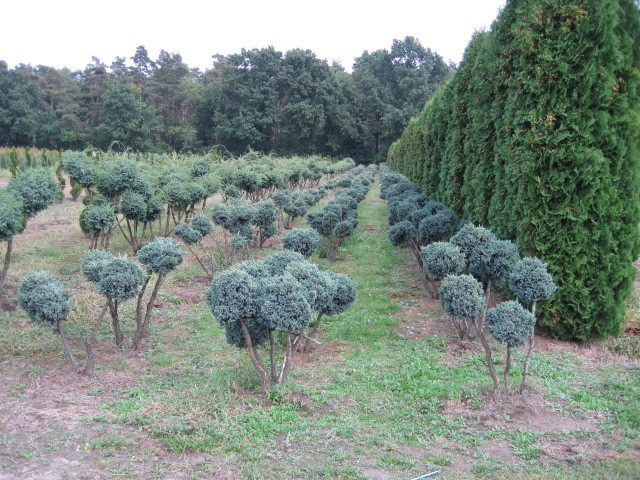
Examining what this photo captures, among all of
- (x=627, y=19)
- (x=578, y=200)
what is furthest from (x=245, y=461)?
(x=627, y=19)

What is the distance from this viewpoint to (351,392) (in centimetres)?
434

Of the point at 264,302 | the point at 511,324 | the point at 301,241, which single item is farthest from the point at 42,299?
the point at 511,324

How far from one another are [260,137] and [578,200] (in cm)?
4263

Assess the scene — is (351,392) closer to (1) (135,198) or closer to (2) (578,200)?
(2) (578,200)

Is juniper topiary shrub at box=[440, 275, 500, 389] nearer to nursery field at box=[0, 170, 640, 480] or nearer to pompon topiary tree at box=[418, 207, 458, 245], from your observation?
nursery field at box=[0, 170, 640, 480]

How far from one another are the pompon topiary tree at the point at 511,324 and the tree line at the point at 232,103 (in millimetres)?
42057

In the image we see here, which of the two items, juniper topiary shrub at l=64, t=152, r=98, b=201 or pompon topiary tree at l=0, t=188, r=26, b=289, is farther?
juniper topiary shrub at l=64, t=152, r=98, b=201

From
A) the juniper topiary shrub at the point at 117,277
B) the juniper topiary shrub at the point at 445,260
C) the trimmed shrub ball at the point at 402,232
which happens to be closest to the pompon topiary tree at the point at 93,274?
the juniper topiary shrub at the point at 117,277

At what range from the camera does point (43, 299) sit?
4.33 metres

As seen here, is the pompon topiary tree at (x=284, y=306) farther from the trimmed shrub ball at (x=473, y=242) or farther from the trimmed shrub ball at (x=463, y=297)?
the trimmed shrub ball at (x=473, y=242)

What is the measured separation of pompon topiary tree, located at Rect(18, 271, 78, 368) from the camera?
14.2 feet

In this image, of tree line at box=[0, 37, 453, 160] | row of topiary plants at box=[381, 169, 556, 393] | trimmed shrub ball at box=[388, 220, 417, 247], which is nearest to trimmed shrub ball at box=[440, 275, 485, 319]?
row of topiary plants at box=[381, 169, 556, 393]

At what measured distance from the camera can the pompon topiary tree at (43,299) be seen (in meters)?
4.34

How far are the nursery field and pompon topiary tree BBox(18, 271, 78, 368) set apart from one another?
61cm
